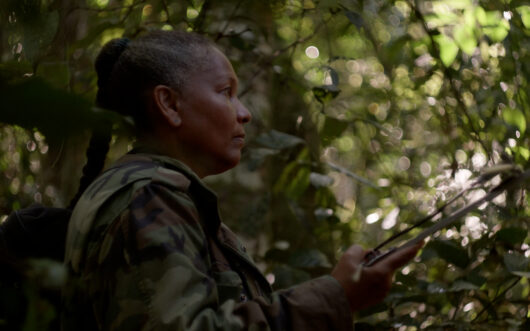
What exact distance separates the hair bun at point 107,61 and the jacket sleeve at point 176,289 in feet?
1.94

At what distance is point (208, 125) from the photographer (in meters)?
1.62

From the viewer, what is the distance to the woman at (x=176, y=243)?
44.6 inches

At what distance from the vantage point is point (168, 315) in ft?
3.60

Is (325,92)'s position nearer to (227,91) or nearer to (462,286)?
(227,91)

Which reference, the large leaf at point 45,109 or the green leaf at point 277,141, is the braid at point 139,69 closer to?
the green leaf at point 277,141

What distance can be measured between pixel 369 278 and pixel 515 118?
1365 mm

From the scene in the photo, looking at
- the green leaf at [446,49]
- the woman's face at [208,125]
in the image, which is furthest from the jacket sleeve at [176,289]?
the green leaf at [446,49]

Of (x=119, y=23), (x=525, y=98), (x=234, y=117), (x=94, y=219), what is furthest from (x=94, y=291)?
(x=525, y=98)

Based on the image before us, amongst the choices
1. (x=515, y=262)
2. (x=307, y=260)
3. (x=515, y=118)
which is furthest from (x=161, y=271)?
(x=515, y=118)

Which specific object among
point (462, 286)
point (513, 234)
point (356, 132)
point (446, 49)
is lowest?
point (356, 132)

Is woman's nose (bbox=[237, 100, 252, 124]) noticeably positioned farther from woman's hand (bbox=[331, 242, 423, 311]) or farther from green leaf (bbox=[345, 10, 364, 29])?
green leaf (bbox=[345, 10, 364, 29])

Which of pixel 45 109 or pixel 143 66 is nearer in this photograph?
pixel 45 109

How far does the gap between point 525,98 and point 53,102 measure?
2.24 metres

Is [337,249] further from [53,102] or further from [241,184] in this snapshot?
[53,102]
